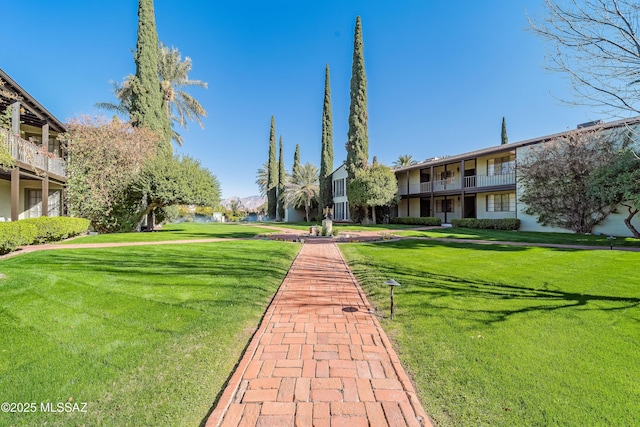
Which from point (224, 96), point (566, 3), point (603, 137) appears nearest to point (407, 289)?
point (566, 3)

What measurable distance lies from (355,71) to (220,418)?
28903mm

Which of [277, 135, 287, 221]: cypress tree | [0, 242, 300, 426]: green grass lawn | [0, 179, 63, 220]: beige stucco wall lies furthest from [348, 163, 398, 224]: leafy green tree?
[0, 179, 63, 220]: beige stucco wall

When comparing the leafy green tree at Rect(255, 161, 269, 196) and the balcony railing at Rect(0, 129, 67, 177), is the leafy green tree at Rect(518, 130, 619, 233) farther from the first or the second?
the leafy green tree at Rect(255, 161, 269, 196)

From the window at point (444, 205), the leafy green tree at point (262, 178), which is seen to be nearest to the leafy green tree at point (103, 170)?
the window at point (444, 205)

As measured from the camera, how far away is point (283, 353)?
3.03m

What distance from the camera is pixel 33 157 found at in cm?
A: 1279

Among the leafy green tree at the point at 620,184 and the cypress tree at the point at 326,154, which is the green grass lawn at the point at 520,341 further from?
the cypress tree at the point at 326,154

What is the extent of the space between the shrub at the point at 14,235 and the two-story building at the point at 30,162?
2277 millimetres

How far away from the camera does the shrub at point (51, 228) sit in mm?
10955

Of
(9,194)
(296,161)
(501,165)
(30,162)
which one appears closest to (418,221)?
(501,165)

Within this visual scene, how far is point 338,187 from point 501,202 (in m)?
15.6

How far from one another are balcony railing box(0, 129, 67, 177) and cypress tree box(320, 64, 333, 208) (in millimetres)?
21957

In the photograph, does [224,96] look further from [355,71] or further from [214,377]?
[214,377]

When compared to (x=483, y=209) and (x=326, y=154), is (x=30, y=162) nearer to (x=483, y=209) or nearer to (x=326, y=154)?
(x=326, y=154)
